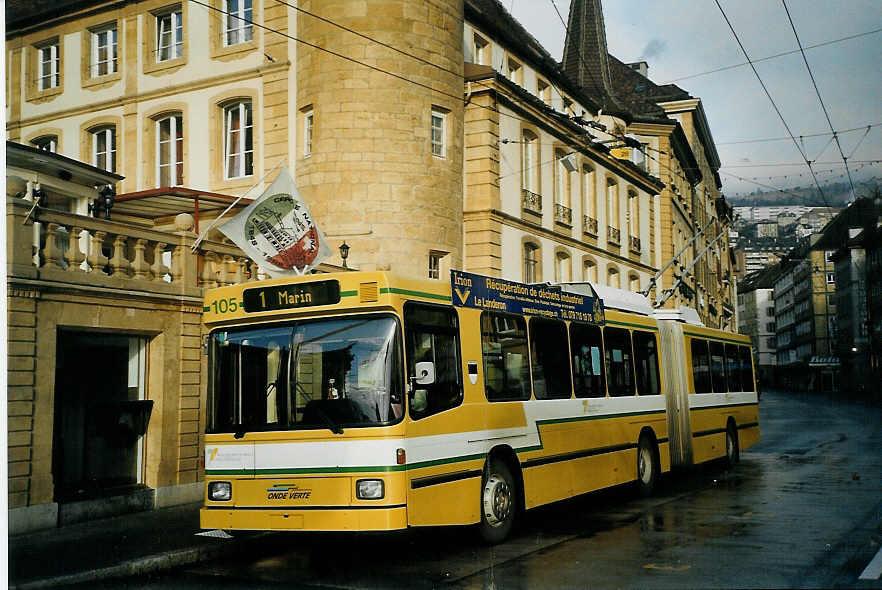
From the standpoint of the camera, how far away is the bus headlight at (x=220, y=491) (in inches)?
395

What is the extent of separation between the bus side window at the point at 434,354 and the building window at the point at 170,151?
19804 millimetres

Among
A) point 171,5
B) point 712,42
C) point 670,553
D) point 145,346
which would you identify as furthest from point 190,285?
point 171,5

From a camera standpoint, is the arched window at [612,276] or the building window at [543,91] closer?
the building window at [543,91]

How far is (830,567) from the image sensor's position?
8.66 metres

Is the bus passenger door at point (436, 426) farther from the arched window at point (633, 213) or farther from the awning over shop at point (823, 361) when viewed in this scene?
the awning over shop at point (823, 361)

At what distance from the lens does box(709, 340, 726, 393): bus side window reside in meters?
18.9

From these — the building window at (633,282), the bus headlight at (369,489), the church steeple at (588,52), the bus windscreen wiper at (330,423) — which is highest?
the church steeple at (588,52)

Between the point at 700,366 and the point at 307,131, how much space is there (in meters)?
12.6

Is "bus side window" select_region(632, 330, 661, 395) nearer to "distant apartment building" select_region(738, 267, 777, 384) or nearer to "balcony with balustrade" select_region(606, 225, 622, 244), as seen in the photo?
"balcony with balustrade" select_region(606, 225, 622, 244)

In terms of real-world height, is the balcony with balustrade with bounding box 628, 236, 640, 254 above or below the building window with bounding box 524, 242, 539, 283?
above

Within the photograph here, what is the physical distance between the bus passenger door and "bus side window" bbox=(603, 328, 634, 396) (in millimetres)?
4399

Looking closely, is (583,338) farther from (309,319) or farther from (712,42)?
(712,42)

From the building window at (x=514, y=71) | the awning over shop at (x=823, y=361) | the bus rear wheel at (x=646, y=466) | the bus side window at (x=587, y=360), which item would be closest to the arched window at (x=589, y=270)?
the building window at (x=514, y=71)

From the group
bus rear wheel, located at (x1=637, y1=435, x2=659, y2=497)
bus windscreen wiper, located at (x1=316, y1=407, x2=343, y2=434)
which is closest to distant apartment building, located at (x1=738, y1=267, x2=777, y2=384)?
bus rear wheel, located at (x1=637, y1=435, x2=659, y2=497)
